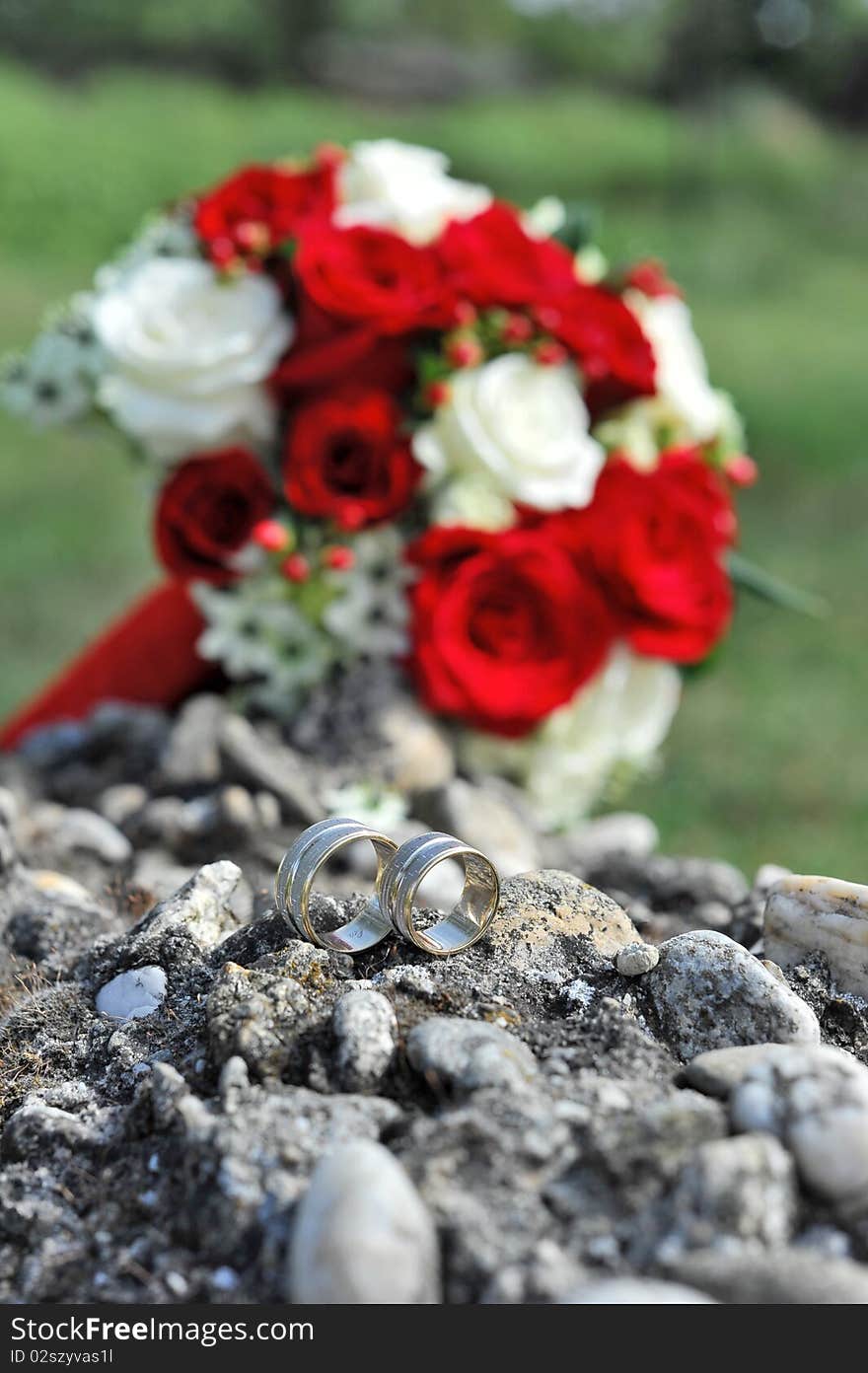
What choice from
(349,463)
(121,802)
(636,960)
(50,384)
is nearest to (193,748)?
(121,802)

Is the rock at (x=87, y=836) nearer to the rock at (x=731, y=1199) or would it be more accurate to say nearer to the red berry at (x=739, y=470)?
the rock at (x=731, y=1199)

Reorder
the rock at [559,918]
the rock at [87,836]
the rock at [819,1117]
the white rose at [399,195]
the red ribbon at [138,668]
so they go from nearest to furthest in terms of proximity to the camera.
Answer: the rock at [819,1117] → the rock at [559,918] → the rock at [87,836] → the white rose at [399,195] → the red ribbon at [138,668]

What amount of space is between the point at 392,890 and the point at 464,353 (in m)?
1.33

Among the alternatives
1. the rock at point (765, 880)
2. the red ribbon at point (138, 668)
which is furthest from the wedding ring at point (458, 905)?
the red ribbon at point (138, 668)

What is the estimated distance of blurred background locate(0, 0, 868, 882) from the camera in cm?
404

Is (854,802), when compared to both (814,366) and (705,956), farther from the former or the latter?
(814,366)

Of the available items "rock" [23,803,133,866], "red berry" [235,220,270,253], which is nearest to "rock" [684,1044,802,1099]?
"rock" [23,803,133,866]

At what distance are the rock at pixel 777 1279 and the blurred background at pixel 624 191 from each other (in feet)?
6.37

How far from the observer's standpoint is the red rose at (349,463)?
2402 millimetres

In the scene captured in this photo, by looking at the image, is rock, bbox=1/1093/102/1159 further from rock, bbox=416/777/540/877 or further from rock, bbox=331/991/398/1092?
rock, bbox=416/777/540/877

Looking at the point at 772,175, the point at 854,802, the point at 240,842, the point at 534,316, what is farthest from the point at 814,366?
the point at 240,842

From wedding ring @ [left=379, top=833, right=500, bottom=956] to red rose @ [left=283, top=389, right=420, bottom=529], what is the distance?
1109 millimetres

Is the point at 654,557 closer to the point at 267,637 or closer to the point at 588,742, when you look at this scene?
the point at 588,742

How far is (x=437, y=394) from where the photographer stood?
7.93 ft
